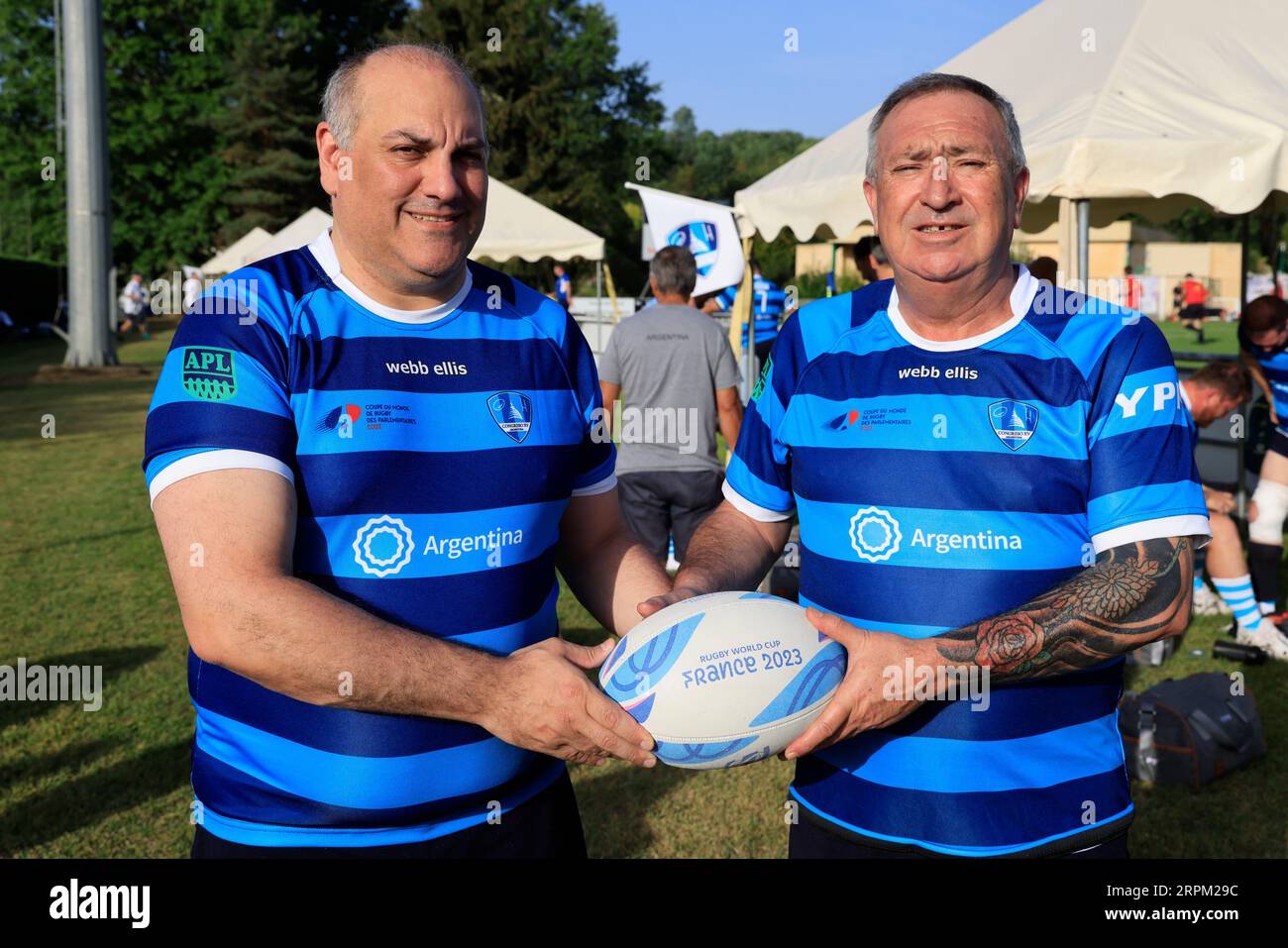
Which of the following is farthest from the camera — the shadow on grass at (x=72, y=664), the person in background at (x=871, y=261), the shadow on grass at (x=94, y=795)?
the person in background at (x=871, y=261)

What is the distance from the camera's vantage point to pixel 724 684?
2301mm

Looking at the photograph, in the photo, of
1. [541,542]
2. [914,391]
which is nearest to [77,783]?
[541,542]

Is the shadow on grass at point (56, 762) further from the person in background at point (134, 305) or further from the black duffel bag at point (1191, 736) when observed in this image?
the person in background at point (134, 305)

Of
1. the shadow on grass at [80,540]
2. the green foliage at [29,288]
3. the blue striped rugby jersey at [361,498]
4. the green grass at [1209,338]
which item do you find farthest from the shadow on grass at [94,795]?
the green foliage at [29,288]

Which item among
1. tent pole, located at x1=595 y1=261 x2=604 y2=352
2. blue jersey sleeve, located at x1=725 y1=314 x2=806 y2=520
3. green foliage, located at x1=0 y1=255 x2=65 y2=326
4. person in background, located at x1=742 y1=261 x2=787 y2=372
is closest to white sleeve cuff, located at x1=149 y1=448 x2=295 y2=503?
blue jersey sleeve, located at x1=725 y1=314 x2=806 y2=520

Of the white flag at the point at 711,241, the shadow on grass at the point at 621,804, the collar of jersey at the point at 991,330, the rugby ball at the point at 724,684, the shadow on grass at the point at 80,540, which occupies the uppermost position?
the white flag at the point at 711,241

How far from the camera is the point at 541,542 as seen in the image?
245 cm

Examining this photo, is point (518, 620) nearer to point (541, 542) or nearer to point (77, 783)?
point (541, 542)

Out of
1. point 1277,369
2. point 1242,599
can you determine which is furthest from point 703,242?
point 1242,599

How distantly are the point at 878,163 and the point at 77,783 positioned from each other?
4577 mm

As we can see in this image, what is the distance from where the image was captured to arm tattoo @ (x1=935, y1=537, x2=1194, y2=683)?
7.06 feet

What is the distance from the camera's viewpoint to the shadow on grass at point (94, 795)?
4.46 meters

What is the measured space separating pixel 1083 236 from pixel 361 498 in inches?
210

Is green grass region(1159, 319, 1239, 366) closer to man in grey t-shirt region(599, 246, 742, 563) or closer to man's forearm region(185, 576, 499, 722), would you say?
man in grey t-shirt region(599, 246, 742, 563)
